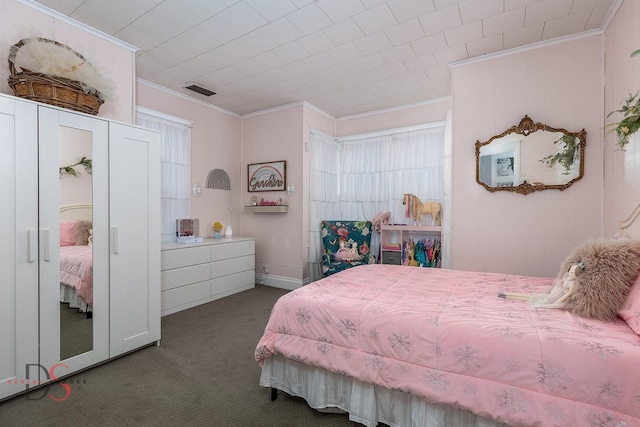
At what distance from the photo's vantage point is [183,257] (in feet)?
12.1

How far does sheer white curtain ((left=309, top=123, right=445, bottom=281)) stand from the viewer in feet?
14.5

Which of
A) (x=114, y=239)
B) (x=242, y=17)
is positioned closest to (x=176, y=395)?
(x=114, y=239)

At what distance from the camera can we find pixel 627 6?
2.15m

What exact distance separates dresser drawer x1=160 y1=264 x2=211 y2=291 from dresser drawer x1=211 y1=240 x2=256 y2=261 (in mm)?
216

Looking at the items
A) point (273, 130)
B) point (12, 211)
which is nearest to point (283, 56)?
point (273, 130)

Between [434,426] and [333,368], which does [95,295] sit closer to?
[333,368]

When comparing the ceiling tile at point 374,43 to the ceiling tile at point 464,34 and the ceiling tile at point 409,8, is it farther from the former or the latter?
the ceiling tile at point 464,34

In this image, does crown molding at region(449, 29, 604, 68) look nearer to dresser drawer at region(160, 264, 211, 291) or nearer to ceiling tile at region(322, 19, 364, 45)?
ceiling tile at region(322, 19, 364, 45)

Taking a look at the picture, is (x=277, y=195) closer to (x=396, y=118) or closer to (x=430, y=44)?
(x=396, y=118)

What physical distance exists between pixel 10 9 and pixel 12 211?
1664 millimetres

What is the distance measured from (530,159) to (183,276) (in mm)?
3976

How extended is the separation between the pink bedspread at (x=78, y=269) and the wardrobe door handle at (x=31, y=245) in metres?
0.15

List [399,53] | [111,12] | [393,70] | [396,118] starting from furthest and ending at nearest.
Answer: [396,118] < [393,70] < [399,53] < [111,12]

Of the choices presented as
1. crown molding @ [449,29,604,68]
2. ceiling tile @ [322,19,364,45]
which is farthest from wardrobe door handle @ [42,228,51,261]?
crown molding @ [449,29,604,68]
